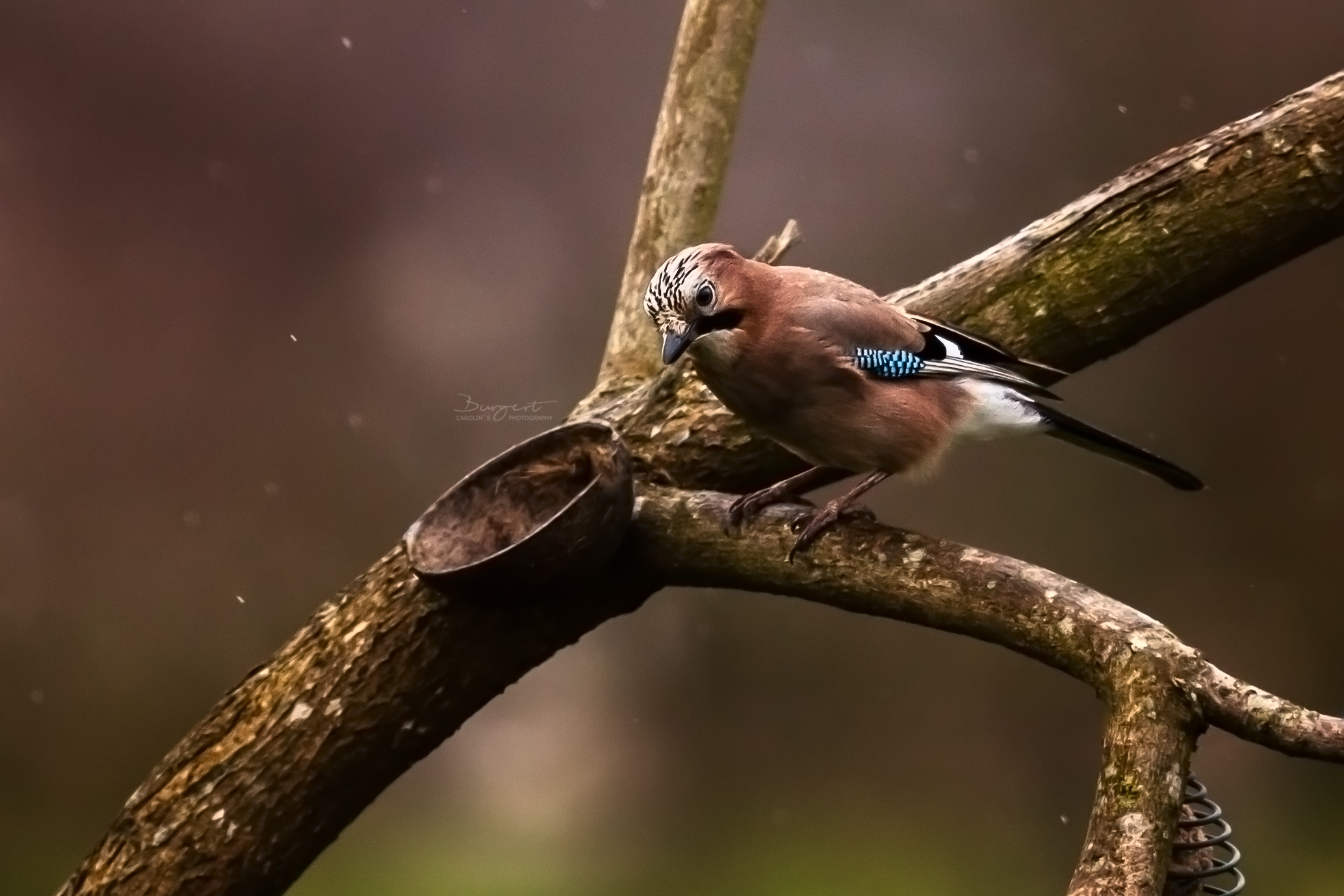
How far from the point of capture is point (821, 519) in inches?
71.3

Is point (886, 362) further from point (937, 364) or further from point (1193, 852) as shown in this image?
point (1193, 852)

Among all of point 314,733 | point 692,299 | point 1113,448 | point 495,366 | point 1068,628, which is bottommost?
point 314,733

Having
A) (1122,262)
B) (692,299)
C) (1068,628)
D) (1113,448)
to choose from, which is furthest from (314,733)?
(1122,262)

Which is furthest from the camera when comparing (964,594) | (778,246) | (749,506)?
(778,246)

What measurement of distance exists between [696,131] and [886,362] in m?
0.67

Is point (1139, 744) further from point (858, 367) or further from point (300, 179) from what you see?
point (300, 179)

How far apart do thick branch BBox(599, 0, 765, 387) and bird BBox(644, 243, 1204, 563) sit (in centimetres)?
36

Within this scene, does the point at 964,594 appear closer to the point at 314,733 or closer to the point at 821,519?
the point at 821,519

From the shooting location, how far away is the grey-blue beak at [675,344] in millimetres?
1769

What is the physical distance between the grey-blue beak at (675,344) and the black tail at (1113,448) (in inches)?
23.5

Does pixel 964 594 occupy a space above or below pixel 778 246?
below
